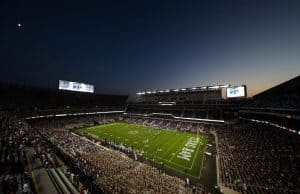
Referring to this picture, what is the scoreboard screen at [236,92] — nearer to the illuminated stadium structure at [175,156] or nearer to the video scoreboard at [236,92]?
the video scoreboard at [236,92]

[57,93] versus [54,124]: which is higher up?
[57,93]

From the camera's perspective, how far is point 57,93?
234 feet

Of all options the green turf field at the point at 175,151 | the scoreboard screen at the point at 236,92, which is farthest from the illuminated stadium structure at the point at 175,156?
the scoreboard screen at the point at 236,92

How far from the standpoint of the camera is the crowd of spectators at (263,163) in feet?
56.5

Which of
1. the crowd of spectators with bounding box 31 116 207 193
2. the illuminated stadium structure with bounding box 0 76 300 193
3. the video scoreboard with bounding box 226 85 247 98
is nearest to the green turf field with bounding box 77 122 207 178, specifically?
the illuminated stadium structure with bounding box 0 76 300 193

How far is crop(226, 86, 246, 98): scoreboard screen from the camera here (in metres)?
52.8

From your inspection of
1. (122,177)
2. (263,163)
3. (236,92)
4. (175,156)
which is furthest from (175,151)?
(236,92)

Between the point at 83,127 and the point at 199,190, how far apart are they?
161 feet

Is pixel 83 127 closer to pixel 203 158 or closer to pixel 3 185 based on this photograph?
pixel 203 158

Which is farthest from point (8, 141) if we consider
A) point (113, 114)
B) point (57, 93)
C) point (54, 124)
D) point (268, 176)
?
point (113, 114)

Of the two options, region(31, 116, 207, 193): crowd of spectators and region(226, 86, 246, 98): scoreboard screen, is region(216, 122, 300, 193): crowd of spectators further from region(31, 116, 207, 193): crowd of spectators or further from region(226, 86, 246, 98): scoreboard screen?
region(226, 86, 246, 98): scoreboard screen

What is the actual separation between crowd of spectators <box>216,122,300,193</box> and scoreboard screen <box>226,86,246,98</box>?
23.3 meters

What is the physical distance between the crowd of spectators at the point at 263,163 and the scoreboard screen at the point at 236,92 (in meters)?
23.3

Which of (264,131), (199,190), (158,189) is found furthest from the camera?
(264,131)
